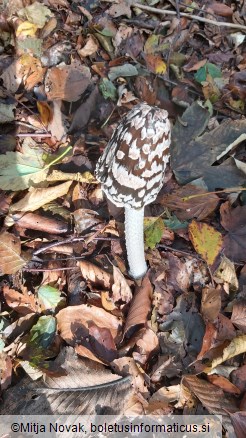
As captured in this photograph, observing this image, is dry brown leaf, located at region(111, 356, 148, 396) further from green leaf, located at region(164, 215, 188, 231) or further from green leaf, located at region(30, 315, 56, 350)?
green leaf, located at region(164, 215, 188, 231)

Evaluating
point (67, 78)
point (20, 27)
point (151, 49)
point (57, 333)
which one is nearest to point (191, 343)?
point (57, 333)

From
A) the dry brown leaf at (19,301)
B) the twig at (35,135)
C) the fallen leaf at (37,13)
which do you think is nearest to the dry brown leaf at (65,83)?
the twig at (35,135)

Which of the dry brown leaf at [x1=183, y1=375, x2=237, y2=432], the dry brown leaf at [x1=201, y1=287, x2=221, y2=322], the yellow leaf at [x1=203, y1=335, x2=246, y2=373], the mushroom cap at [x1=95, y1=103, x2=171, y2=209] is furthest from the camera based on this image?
the dry brown leaf at [x1=201, y1=287, x2=221, y2=322]

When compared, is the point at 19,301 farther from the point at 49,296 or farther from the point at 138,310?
the point at 138,310

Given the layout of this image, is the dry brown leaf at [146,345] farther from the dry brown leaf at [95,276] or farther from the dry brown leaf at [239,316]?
the dry brown leaf at [239,316]

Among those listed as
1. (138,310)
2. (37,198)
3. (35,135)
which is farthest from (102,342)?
(35,135)

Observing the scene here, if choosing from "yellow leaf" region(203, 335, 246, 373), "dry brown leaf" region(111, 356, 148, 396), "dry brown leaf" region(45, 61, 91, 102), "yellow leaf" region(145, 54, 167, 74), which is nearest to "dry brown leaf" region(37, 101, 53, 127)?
"dry brown leaf" region(45, 61, 91, 102)
